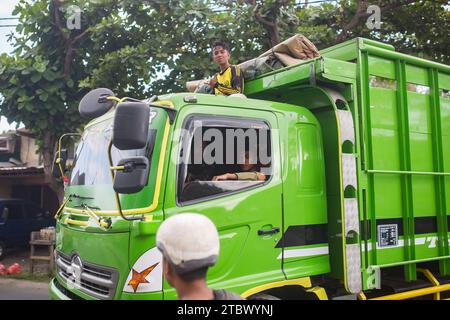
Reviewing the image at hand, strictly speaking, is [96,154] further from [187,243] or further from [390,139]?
[390,139]

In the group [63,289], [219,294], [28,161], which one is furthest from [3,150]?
[219,294]

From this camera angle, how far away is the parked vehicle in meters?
12.2

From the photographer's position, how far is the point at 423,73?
4.28 metres

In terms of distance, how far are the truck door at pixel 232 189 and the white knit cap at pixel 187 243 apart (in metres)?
1.28

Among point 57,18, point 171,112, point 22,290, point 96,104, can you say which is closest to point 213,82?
point 96,104

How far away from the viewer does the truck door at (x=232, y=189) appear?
307 centimetres

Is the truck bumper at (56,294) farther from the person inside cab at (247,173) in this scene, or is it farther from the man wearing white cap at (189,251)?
the man wearing white cap at (189,251)

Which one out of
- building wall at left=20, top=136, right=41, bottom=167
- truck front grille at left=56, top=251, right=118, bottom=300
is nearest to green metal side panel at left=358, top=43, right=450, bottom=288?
truck front grille at left=56, top=251, right=118, bottom=300

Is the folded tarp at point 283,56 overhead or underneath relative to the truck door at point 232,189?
overhead

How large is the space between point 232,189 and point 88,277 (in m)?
1.26

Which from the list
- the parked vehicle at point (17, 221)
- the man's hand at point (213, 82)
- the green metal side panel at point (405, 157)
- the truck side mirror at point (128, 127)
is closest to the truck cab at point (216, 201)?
the truck side mirror at point (128, 127)

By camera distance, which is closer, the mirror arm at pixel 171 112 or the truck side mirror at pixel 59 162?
the mirror arm at pixel 171 112

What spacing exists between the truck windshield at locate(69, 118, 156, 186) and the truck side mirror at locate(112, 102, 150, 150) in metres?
0.34

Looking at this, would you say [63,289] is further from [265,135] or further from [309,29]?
[309,29]
